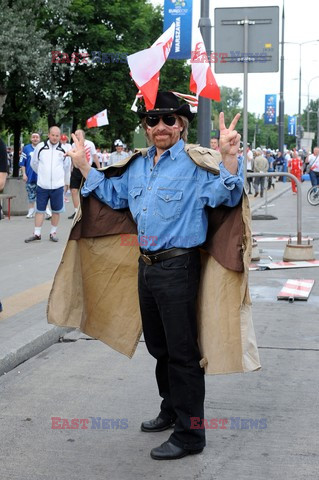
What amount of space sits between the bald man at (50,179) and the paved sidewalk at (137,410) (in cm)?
485

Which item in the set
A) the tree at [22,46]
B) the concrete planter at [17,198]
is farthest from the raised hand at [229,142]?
the tree at [22,46]

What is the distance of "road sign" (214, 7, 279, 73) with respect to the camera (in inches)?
410

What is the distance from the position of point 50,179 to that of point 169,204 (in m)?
Result: 8.71

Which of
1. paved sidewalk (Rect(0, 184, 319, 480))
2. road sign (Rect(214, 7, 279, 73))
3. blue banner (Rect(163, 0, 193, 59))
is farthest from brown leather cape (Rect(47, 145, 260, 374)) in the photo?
blue banner (Rect(163, 0, 193, 59))

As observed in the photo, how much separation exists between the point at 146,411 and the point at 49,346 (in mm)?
1930

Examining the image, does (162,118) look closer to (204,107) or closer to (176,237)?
(176,237)

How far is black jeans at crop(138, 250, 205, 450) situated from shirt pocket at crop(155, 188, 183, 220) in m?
0.21

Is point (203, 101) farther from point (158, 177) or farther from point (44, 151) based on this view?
point (158, 177)

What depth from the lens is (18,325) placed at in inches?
267

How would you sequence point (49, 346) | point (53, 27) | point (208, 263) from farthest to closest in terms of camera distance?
point (53, 27)
point (49, 346)
point (208, 263)

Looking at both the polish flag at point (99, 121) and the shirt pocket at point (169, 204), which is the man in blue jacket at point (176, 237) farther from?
the polish flag at point (99, 121)

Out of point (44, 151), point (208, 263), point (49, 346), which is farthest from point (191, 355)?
point (44, 151)

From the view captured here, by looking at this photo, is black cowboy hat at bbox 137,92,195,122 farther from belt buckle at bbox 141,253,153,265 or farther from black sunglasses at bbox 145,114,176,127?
belt buckle at bbox 141,253,153,265

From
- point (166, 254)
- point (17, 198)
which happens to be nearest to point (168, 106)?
point (166, 254)
